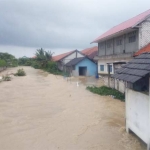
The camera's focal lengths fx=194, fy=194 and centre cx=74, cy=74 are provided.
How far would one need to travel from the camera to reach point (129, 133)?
290 inches

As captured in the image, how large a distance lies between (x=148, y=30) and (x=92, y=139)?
1269 cm

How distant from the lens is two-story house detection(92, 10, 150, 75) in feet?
55.0

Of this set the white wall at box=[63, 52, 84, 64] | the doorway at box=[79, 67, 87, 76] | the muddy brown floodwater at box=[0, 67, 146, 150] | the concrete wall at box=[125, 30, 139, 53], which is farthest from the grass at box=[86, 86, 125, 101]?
the white wall at box=[63, 52, 84, 64]

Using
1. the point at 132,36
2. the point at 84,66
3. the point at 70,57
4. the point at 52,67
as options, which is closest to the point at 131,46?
the point at 132,36

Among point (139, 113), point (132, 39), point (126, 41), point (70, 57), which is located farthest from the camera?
point (70, 57)

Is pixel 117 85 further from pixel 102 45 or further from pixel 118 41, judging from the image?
pixel 102 45

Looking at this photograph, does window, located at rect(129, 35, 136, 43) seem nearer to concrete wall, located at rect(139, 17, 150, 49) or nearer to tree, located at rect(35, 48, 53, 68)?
concrete wall, located at rect(139, 17, 150, 49)

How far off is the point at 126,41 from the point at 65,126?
40.7 feet

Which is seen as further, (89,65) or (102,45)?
(89,65)

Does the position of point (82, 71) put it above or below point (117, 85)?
above

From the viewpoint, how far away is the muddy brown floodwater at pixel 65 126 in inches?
281

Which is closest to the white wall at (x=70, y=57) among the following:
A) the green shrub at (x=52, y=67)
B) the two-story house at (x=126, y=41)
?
the green shrub at (x=52, y=67)

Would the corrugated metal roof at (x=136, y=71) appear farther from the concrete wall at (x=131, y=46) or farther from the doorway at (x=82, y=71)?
the doorway at (x=82, y=71)

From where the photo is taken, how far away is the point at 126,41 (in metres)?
18.9
